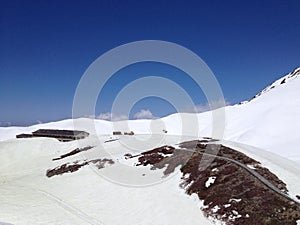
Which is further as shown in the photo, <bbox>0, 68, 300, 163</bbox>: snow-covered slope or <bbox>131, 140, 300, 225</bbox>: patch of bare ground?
<bbox>0, 68, 300, 163</bbox>: snow-covered slope

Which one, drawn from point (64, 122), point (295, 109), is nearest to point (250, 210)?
point (295, 109)

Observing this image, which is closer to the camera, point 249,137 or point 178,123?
point 249,137

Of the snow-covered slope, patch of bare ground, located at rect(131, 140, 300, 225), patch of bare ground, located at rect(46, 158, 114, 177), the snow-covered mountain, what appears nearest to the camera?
patch of bare ground, located at rect(131, 140, 300, 225)

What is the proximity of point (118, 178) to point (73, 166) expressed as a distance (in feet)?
41.3

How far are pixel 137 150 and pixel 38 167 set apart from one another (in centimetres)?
1937

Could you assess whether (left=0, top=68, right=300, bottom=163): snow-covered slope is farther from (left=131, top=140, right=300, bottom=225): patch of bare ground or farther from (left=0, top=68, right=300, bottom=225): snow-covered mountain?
(left=131, top=140, right=300, bottom=225): patch of bare ground

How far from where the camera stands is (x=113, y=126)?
436ft

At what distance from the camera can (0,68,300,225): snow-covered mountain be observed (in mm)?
31562

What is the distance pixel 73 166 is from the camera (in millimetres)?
54031

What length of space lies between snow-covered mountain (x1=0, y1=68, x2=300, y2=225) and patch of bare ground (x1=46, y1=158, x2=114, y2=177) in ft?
1.31

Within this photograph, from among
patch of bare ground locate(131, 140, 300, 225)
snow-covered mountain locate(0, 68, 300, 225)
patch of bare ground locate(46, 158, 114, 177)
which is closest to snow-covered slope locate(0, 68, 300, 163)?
snow-covered mountain locate(0, 68, 300, 225)

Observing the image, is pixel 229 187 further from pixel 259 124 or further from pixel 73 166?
pixel 259 124

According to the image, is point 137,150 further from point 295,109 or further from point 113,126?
point 113,126

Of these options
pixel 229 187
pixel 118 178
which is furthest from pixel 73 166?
pixel 229 187
